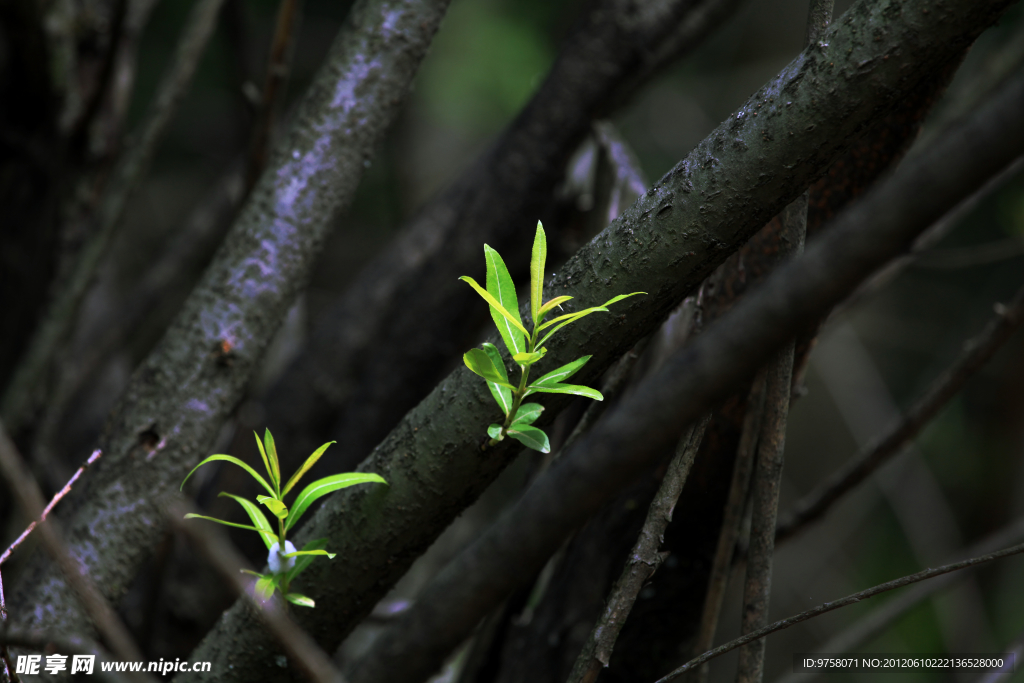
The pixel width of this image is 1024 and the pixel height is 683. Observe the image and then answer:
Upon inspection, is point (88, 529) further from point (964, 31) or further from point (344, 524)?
point (964, 31)

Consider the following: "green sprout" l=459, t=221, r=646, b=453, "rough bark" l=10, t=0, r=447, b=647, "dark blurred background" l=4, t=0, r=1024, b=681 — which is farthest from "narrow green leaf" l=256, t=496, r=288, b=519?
"dark blurred background" l=4, t=0, r=1024, b=681

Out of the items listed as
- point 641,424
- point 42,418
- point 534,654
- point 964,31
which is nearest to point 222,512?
point 42,418

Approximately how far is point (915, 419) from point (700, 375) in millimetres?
757

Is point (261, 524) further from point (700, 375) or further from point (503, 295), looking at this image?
point (700, 375)

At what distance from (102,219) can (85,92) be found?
319 millimetres

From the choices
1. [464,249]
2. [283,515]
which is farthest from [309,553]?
[464,249]

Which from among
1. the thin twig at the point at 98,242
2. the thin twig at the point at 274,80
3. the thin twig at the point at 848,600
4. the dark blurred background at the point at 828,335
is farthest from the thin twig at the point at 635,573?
the dark blurred background at the point at 828,335

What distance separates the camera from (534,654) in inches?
30.5

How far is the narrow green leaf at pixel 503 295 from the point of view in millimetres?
492

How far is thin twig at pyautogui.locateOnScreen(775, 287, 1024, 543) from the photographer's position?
0.83 meters

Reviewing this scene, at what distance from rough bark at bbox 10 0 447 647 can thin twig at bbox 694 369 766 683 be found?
0.51 m

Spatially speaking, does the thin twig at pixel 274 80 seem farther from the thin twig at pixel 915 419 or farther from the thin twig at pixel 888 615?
the thin twig at pixel 888 615

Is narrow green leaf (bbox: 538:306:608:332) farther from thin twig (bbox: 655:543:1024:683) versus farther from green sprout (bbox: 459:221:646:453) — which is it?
thin twig (bbox: 655:543:1024:683)

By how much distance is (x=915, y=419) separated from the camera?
2.97ft
